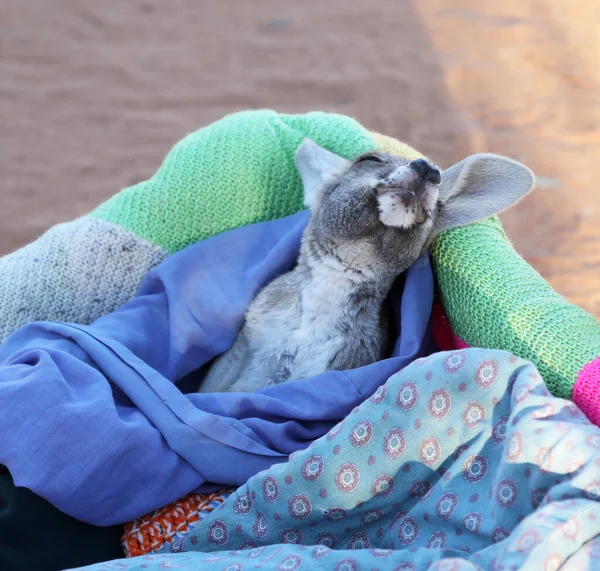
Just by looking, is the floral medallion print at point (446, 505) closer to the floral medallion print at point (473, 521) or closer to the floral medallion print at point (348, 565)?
the floral medallion print at point (473, 521)

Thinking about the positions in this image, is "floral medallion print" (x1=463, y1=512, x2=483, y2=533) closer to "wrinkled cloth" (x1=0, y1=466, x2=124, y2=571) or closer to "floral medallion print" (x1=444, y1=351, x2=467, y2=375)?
"floral medallion print" (x1=444, y1=351, x2=467, y2=375)

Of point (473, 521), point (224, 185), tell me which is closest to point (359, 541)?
point (473, 521)

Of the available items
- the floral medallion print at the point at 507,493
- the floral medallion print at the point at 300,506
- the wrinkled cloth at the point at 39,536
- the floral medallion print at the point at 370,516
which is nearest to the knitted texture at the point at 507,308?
the floral medallion print at the point at 507,493

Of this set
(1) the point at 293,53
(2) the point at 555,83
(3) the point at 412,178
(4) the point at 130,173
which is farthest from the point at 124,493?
(2) the point at 555,83

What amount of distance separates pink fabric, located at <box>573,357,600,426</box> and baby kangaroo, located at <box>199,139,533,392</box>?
50 cm

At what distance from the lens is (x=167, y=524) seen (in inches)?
60.9

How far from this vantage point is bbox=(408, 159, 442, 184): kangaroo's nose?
1.67 m

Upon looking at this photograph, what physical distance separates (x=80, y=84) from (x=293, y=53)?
1.07 m

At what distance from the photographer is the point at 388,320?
6.38 ft

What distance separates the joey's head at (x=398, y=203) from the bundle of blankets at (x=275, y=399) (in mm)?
82

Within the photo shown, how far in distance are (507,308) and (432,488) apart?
0.47 meters

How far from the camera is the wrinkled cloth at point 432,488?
113cm

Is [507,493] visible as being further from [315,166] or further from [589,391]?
[315,166]

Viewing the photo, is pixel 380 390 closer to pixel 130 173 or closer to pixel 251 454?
pixel 251 454
